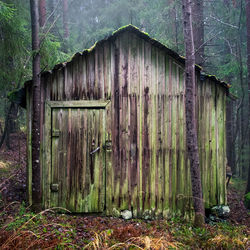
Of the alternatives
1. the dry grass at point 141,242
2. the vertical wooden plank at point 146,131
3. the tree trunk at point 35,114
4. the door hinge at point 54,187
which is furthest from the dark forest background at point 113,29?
the dry grass at point 141,242

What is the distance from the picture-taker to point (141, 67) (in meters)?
6.20

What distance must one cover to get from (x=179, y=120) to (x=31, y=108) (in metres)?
3.85

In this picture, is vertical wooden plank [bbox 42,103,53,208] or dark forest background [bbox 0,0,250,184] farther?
dark forest background [bbox 0,0,250,184]

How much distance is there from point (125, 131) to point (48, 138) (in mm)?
1973

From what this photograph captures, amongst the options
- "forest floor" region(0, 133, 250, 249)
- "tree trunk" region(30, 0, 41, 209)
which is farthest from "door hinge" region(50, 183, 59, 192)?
"forest floor" region(0, 133, 250, 249)

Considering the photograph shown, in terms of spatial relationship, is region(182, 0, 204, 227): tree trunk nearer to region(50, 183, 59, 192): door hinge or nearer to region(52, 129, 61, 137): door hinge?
region(52, 129, 61, 137): door hinge

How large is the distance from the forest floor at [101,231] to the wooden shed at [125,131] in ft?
1.77

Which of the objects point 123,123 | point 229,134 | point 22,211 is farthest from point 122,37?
point 229,134

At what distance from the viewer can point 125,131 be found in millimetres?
6129

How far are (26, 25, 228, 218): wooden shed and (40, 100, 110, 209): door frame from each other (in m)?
0.02

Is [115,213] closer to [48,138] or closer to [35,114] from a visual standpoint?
[48,138]

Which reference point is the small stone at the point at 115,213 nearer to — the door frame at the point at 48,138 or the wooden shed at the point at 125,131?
the wooden shed at the point at 125,131

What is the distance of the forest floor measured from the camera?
3441 mm

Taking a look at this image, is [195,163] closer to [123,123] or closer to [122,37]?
[123,123]
